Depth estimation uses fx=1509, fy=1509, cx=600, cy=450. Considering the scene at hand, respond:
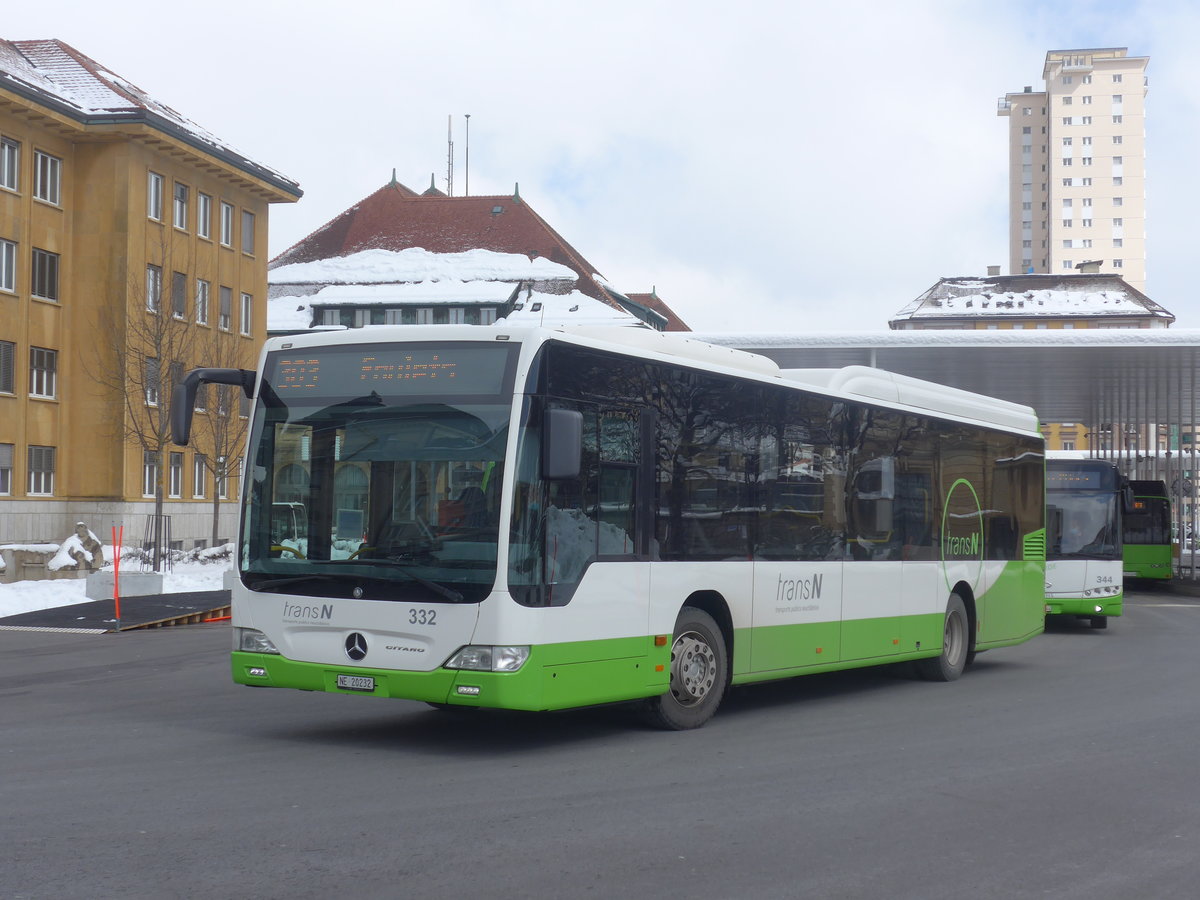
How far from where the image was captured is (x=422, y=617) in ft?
31.0

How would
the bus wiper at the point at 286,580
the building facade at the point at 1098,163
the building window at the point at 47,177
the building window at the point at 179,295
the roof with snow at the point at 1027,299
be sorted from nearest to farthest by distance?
the bus wiper at the point at 286,580, the building window at the point at 47,177, the building window at the point at 179,295, the roof with snow at the point at 1027,299, the building facade at the point at 1098,163

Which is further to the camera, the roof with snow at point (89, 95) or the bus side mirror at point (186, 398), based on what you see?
the roof with snow at point (89, 95)

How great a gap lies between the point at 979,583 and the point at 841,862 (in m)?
9.86

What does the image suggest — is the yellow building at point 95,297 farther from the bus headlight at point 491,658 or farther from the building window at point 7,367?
the bus headlight at point 491,658

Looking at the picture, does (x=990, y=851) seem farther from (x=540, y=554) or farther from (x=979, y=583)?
(x=979, y=583)

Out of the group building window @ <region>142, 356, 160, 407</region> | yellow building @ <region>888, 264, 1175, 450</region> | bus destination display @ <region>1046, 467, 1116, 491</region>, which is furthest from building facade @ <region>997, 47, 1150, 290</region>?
bus destination display @ <region>1046, 467, 1116, 491</region>

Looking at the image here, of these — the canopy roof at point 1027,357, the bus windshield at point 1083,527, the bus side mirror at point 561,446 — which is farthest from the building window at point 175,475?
the bus side mirror at point 561,446

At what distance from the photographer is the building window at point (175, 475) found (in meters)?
47.6

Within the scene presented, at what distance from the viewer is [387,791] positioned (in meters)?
8.20

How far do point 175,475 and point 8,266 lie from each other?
30.1 feet

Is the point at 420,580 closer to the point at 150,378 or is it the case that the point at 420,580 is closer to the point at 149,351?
the point at 149,351

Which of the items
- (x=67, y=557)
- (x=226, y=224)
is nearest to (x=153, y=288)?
(x=226, y=224)

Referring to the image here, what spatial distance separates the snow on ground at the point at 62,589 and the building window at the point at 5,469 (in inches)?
314

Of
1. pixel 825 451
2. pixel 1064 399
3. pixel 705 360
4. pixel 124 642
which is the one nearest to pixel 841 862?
pixel 705 360
